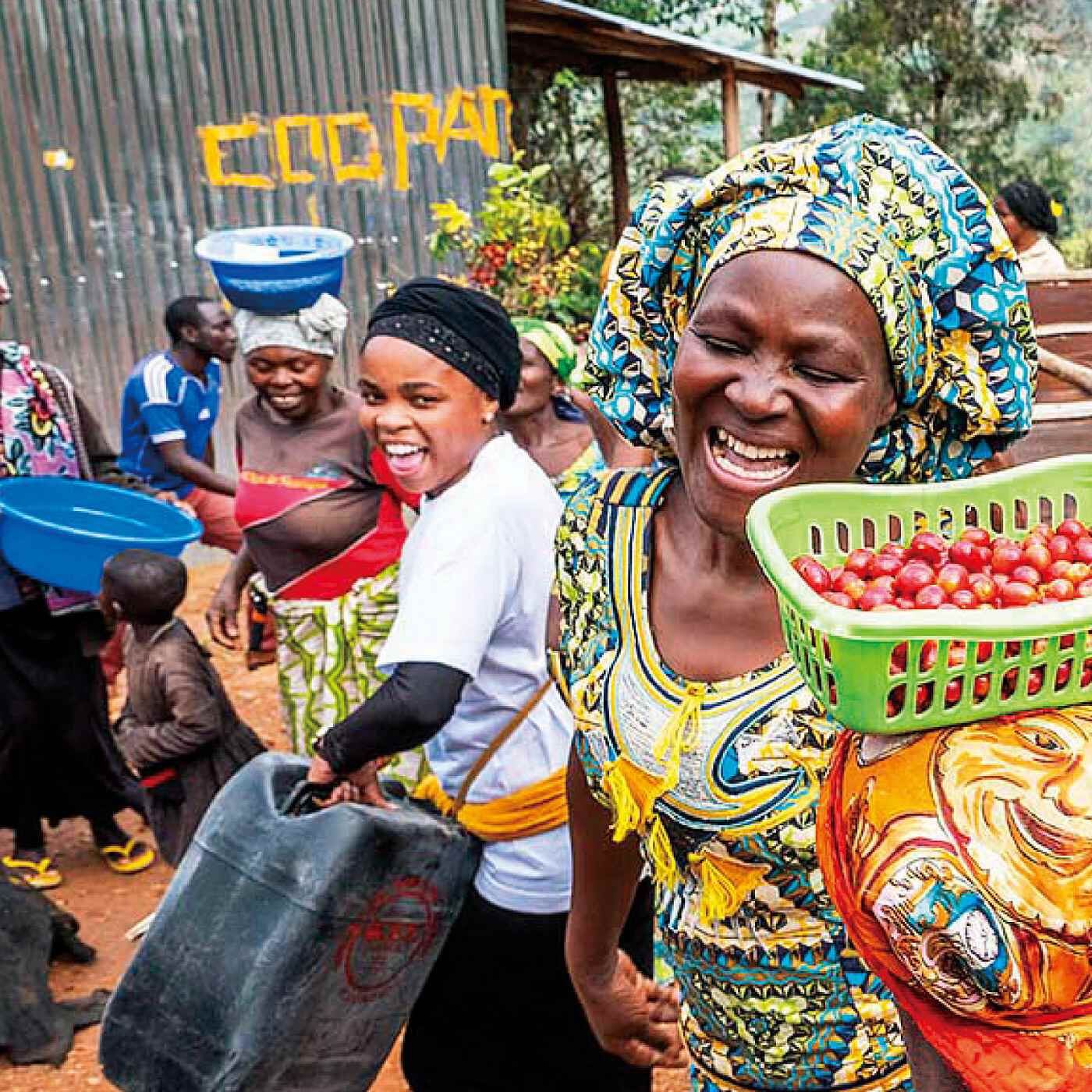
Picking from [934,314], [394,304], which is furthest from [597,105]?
[934,314]

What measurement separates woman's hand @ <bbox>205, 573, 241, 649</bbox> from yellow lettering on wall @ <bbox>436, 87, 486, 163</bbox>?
4.67m

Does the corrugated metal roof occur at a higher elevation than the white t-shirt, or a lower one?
higher

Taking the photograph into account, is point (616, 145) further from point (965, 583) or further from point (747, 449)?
point (965, 583)

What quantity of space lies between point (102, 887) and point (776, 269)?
153 inches

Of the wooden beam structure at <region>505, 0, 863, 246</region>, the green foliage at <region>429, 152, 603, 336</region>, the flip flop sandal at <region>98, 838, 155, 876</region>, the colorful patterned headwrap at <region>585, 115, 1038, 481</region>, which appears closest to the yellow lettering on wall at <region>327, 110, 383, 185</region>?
the wooden beam structure at <region>505, 0, 863, 246</region>

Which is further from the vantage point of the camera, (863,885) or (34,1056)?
(34,1056)

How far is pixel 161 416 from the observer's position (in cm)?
584

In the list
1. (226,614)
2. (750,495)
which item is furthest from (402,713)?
(226,614)

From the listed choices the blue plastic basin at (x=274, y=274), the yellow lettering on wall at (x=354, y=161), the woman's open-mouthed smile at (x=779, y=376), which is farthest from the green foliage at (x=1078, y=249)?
the woman's open-mouthed smile at (x=779, y=376)

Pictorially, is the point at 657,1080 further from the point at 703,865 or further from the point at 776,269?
the point at 776,269

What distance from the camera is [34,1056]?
3605mm

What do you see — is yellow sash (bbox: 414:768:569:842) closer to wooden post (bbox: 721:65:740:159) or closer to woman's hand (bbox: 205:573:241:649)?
woman's hand (bbox: 205:573:241:649)

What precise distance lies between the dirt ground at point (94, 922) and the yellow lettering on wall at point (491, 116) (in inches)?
161

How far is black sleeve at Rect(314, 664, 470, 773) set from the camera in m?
2.25
